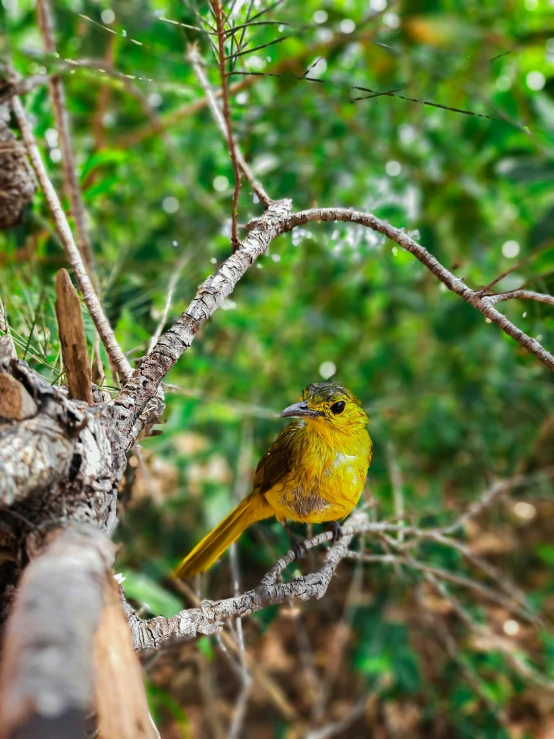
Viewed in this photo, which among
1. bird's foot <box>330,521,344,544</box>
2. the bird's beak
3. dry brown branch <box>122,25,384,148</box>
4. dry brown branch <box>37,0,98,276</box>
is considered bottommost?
bird's foot <box>330,521,344,544</box>

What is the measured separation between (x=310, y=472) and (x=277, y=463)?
0.36ft

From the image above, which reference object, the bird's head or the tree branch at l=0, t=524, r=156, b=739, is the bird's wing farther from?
the tree branch at l=0, t=524, r=156, b=739

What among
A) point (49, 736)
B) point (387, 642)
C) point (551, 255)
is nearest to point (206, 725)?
point (387, 642)

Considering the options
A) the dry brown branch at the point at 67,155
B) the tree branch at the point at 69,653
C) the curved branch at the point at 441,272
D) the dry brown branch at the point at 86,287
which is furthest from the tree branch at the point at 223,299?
the dry brown branch at the point at 67,155

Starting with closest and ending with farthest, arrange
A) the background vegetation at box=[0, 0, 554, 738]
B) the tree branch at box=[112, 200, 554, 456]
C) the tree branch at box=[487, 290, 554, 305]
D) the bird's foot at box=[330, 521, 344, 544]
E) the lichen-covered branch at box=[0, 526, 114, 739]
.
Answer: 1. the lichen-covered branch at box=[0, 526, 114, 739]
2. the tree branch at box=[112, 200, 554, 456]
3. the tree branch at box=[487, 290, 554, 305]
4. the bird's foot at box=[330, 521, 344, 544]
5. the background vegetation at box=[0, 0, 554, 738]

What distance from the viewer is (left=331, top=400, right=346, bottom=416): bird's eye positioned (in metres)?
1.89

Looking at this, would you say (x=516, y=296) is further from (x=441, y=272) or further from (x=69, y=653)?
(x=69, y=653)

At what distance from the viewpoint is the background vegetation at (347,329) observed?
113 inches

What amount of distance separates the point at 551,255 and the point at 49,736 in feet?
7.43

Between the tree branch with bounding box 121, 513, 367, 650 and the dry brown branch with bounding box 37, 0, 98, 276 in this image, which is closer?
the tree branch with bounding box 121, 513, 367, 650

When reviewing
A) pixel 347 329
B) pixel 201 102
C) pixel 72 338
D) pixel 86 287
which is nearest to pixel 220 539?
pixel 86 287

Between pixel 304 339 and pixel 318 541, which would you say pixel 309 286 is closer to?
pixel 304 339

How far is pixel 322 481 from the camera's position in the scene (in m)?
1.75

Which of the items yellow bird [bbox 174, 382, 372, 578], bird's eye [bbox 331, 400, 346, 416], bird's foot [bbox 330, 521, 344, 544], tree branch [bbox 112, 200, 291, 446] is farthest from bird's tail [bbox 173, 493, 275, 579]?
tree branch [bbox 112, 200, 291, 446]
